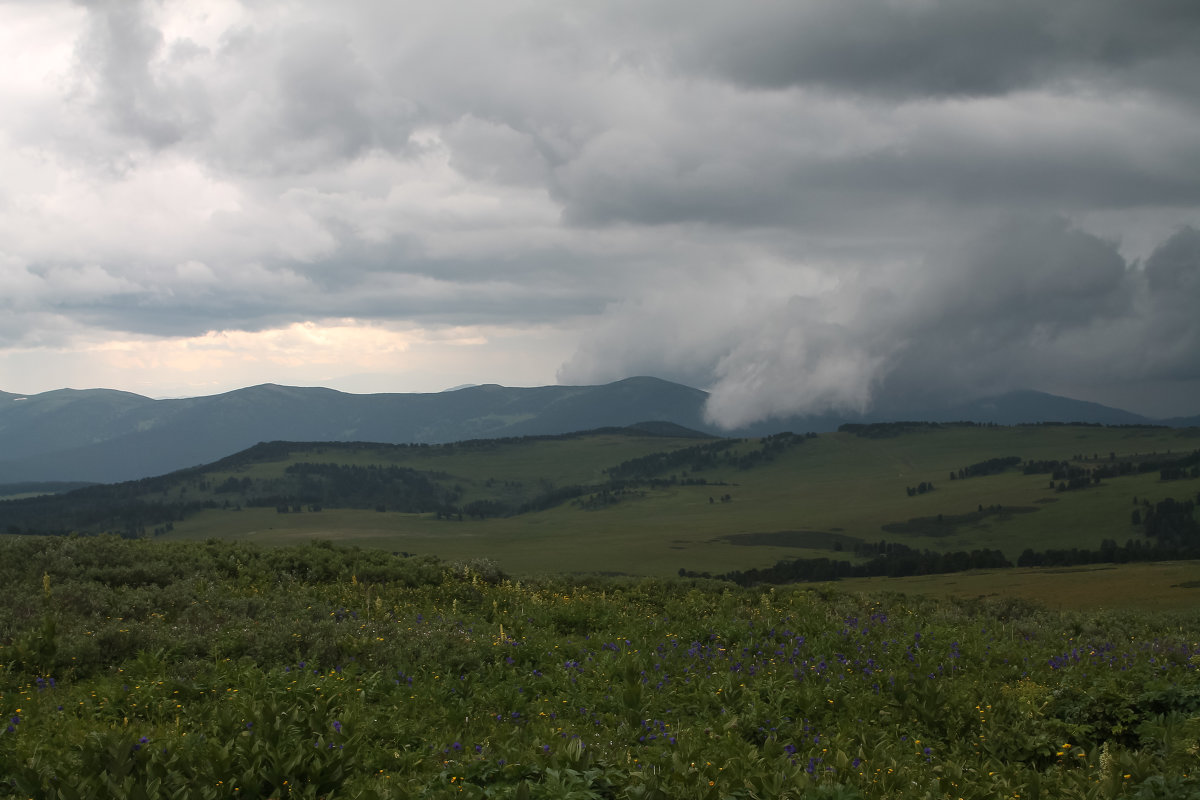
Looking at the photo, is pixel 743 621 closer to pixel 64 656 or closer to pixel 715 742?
pixel 715 742

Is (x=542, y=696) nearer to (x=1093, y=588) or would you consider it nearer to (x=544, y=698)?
(x=544, y=698)

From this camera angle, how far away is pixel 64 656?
14.2 m

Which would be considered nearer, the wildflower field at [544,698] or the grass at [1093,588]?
the wildflower field at [544,698]

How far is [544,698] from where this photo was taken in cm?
1376

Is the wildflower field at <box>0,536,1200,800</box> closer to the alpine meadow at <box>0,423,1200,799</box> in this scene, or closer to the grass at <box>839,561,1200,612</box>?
the alpine meadow at <box>0,423,1200,799</box>

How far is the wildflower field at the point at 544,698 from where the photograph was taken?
29.8 feet

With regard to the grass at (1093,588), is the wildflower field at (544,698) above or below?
above

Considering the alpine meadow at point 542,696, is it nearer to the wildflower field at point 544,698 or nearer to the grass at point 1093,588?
the wildflower field at point 544,698

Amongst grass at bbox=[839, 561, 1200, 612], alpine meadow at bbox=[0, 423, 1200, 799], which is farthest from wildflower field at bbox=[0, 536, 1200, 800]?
grass at bbox=[839, 561, 1200, 612]

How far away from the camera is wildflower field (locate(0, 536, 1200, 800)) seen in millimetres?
9094

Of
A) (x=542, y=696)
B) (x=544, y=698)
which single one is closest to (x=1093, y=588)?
(x=542, y=696)

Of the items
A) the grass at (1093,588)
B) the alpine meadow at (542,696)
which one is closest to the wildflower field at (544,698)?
the alpine meadow at (542,696)

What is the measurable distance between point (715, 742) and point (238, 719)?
620cm

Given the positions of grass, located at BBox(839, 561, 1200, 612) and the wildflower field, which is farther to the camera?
grass, located at BBox(839, 561, 1200, 612)
